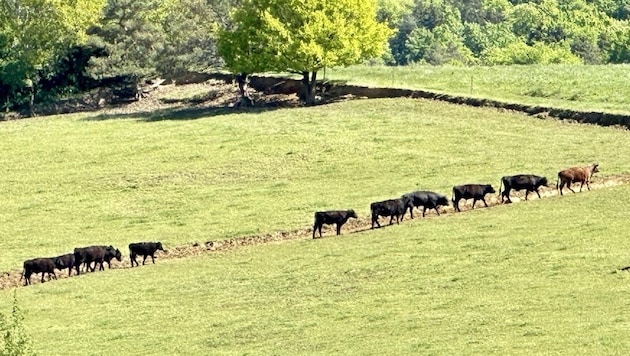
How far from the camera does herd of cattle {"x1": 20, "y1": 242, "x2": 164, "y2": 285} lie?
1650 inches

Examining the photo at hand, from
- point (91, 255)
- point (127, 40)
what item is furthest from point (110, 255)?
point (127, 40)

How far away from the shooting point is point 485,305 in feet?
102

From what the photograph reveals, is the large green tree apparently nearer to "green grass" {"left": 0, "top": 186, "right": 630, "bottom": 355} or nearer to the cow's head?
"green grass" {"left": 0, "top": 186, "right": 630, "bottom": 355}

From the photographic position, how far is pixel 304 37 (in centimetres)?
7394

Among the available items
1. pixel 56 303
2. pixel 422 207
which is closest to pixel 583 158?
pixel 422 207

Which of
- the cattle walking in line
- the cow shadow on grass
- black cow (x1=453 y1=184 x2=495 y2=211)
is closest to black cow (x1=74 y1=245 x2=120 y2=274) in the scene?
black cow (x1=453 y1=184 x2=495 y2=211)

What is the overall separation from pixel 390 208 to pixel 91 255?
9.81 metres

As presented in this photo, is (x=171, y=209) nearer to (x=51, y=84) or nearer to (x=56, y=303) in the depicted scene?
(x=56, y=303)

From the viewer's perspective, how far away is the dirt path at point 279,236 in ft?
145

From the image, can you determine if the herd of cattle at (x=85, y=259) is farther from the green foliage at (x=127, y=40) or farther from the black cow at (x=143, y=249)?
the green foliage at (x=127, y=40)

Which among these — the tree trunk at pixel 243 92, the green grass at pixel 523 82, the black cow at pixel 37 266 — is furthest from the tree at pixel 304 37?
the black cow at pixel 37 266

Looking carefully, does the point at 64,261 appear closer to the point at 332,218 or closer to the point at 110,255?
the point at 110,255

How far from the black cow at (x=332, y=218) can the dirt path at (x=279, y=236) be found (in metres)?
0.40

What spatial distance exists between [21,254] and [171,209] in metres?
8.11
